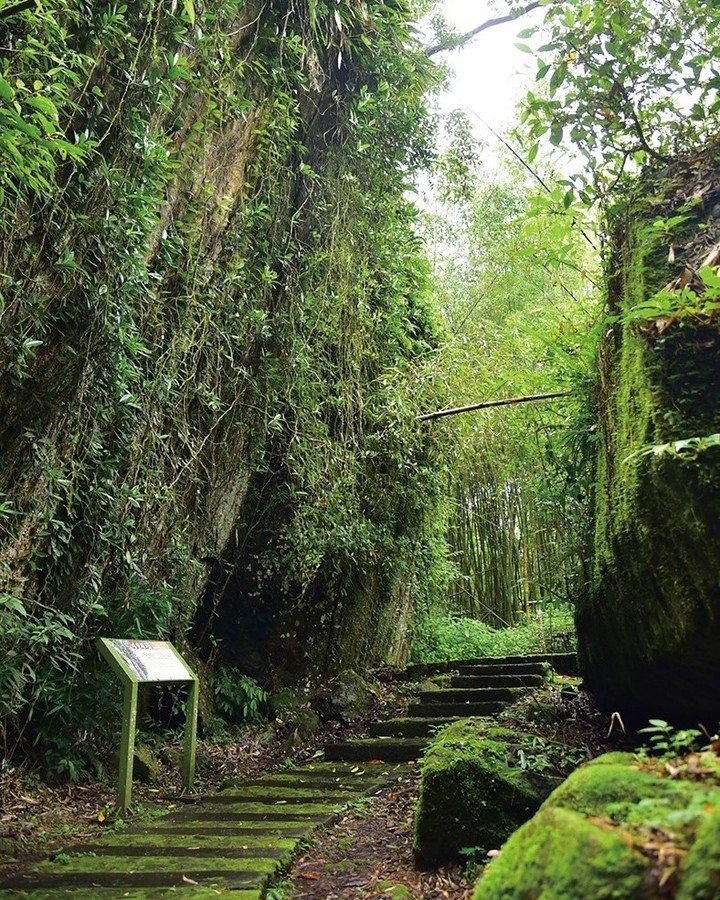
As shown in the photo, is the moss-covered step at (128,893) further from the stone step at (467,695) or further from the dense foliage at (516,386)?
the stone step at (467,695)

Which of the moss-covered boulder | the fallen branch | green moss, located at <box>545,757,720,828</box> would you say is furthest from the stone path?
the fallen branch

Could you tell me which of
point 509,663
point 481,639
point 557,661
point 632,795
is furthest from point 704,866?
point 481,639

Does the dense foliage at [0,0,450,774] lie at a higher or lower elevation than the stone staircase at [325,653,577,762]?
higher

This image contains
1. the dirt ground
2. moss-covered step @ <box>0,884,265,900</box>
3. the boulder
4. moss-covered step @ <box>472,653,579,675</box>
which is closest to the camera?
moss-covered step @ <box>0,884,265,900</box>

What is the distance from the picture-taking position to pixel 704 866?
3.50 ft

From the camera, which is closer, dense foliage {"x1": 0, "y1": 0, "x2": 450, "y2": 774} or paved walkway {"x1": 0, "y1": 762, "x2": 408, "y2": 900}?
paved walkway {"x1": 0, "y1": 762, "x2": 408, "y2": 900}

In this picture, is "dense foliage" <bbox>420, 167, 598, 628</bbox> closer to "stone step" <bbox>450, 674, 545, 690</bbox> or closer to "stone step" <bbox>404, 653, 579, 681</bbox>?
"stone step" <bbox>404, 653, 579, 681</bbox>

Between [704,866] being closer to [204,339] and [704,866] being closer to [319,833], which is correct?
[319,833]

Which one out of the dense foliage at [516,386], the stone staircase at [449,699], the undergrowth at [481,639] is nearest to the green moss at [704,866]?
the dense foliage at [516,386]

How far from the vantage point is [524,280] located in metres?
10.5

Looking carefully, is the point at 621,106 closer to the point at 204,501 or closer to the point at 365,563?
the point at 204,501

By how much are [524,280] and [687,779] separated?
9668mm

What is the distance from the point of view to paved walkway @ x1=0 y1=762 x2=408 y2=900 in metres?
2.59

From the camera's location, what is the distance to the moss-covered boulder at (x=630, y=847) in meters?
1.11
